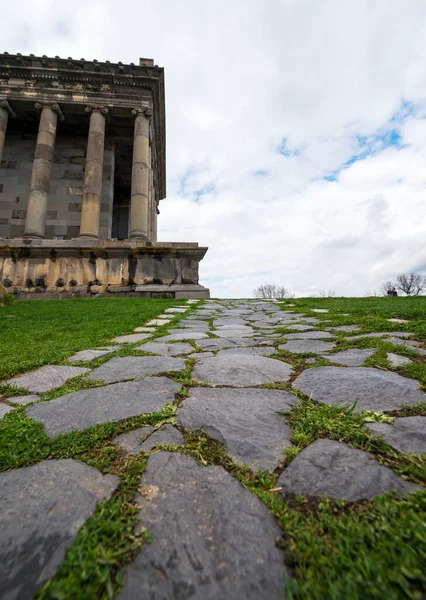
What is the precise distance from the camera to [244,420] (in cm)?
126

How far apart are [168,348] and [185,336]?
0.71 metres

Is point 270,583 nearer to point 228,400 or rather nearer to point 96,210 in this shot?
point 228,400

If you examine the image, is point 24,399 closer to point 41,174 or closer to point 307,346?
point 307,346

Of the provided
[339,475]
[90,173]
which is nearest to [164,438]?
[339,475]

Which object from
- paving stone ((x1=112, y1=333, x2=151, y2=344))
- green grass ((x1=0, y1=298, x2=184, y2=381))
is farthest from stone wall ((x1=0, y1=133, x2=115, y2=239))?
paving stone ((x1=112, y1=333, x2=151, y2=344))

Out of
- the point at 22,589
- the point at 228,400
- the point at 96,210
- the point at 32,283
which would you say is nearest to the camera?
the point at 22,589

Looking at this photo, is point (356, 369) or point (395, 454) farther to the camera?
point (356, 369)

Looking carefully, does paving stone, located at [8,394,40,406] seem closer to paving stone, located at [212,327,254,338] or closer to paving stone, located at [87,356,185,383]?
paving stone, located at [87,356,185,383]

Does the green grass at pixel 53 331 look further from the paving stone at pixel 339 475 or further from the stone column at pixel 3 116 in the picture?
the stone column at pixel 3 116

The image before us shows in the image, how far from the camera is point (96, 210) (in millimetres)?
10883

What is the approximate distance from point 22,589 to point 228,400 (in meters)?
1.02

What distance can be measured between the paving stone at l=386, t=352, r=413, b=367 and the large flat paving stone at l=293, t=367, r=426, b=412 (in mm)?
219

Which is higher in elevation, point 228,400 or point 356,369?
point 356,369

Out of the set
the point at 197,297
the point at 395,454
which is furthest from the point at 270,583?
the point at 197,297
